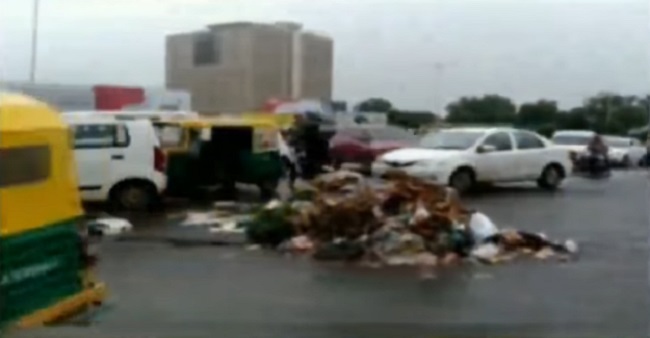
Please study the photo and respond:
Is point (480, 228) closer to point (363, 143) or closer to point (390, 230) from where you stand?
point (390, 230)

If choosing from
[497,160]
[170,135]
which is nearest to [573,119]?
[497,160]

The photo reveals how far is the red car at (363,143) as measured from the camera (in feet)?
96.6

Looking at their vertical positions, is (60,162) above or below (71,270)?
above

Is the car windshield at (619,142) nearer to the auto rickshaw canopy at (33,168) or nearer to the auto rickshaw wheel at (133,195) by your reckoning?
the auto rickshaw wheel at (133,195)

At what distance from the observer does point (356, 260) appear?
12.4 meters

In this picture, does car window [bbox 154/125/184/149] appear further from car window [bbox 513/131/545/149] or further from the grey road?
car window [bbox 513/131/545/149]

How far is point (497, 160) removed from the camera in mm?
21984

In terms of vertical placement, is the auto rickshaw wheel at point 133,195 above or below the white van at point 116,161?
below

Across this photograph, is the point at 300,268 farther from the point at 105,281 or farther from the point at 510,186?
the point at 510,186

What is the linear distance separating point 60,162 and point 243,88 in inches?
984

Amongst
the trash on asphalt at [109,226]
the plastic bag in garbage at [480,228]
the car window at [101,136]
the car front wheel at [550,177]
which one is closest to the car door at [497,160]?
the car front wheel at [550,177]

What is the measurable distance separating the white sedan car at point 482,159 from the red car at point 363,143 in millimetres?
6060

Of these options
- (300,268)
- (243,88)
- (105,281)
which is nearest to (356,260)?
(300,268)

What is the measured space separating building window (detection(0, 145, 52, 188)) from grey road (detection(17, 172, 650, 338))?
0.90m
